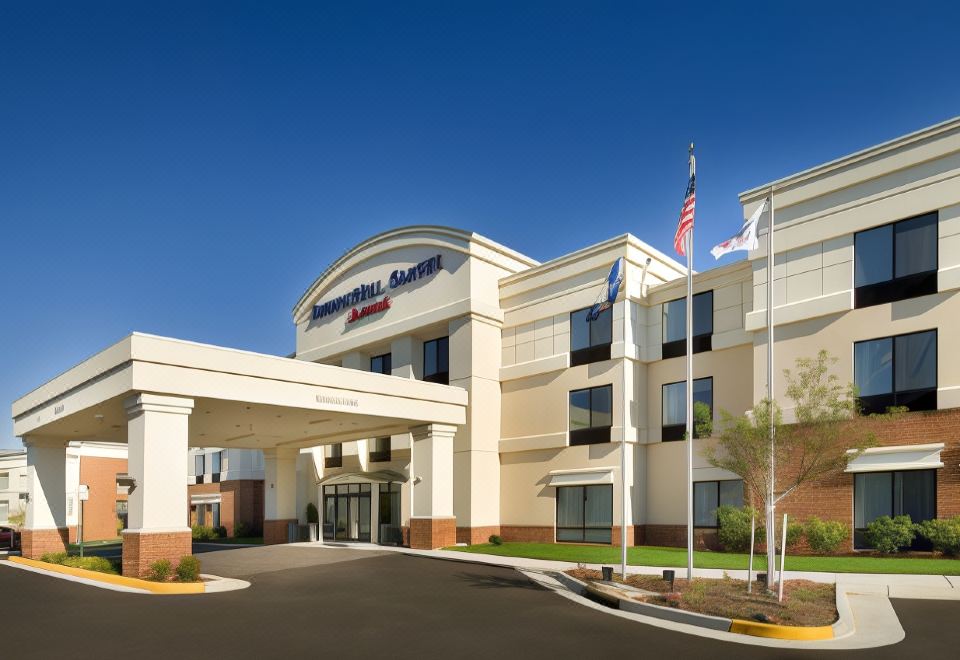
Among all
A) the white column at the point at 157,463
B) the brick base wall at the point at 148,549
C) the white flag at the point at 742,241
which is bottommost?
the brick base wall at the point at 148,549

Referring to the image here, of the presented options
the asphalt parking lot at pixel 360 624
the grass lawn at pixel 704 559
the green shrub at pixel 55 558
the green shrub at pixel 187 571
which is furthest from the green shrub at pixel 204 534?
the green shrub at pixel 187 571

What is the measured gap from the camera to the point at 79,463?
5353cm

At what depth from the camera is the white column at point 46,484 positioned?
30734mm

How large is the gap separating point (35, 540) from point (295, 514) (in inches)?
478

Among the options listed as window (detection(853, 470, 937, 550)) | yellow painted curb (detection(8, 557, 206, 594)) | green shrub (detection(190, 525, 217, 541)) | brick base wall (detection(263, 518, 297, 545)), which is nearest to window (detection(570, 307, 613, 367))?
window (detection(853, 470, 937, 550))

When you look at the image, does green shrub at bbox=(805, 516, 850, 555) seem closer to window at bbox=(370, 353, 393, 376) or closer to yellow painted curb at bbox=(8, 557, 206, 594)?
yellow painted curb at bbox=(8, 557, 206, 594)

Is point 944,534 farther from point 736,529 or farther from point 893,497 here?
point 736,529

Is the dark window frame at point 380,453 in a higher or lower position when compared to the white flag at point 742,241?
lower

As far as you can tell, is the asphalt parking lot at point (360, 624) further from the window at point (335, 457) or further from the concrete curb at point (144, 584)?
the window at point (335, 457)

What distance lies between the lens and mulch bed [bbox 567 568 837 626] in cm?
1387

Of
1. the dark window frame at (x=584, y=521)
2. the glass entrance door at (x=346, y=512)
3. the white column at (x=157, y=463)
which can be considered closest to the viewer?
the white column at (x=157, y=463)

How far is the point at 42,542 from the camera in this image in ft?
100

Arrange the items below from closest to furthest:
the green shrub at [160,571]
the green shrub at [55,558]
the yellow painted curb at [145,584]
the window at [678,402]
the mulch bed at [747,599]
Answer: the mulch bed at [747,599] → the yellow painted curb at [145,584] → the green shrub at [160,571] → the green shrub at [55,558] → the window at [678,402]

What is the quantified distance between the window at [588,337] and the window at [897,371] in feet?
31.9
